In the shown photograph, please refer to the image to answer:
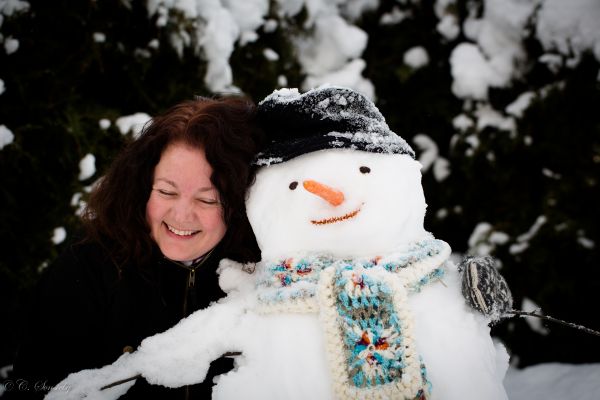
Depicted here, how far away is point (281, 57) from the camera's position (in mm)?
2588

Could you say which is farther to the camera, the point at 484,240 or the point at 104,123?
the point at 484,240

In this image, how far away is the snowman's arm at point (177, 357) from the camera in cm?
121

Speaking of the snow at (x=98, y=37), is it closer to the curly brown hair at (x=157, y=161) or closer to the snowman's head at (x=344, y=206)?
the curly brown hair at (x=157, y=161)

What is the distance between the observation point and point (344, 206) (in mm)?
1169

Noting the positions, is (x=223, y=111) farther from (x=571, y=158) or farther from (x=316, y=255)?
(x=571, y=158)

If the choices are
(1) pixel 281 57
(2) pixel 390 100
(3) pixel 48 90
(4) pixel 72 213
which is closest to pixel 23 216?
(4) pixel 72 213

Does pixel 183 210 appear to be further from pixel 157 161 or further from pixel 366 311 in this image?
pixel 366 311

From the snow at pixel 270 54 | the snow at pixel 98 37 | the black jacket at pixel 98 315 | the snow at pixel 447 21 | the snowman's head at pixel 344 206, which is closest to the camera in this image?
the snowman's head at pixel 344 206

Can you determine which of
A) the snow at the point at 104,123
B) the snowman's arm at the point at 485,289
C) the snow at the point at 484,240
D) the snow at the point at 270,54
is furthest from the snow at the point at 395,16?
the snowman's arm at the point at 485,289

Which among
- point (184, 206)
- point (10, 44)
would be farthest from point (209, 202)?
point (10, 44)

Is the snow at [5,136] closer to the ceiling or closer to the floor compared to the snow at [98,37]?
closer to the floor

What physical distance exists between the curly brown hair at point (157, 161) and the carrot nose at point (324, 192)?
0.32 meters

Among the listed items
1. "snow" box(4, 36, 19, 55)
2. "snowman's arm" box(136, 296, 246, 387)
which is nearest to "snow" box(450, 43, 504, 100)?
"snowman's arm" box(136, 296, 246, 387)

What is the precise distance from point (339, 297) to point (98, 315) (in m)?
1.01
